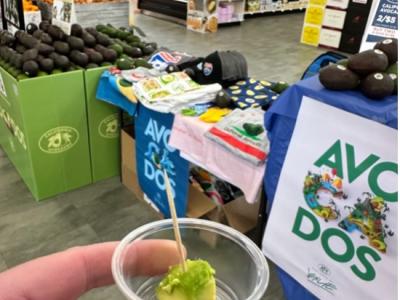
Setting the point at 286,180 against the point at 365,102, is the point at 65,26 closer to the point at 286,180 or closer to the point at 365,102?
the point at 286,180

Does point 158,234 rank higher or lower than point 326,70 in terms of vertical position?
lower

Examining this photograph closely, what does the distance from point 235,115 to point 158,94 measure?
44cm

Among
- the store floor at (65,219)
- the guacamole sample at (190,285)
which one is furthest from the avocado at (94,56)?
the guacamole sample at (190,285)

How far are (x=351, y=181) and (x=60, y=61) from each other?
66.8 inches

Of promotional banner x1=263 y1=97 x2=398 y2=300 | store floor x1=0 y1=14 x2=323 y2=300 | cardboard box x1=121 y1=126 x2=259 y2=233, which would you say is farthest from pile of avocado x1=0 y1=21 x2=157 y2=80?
promotional banner x1=263 y1=97 x2=398 y2=300

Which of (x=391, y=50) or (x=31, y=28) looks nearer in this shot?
(x=391, y=50)

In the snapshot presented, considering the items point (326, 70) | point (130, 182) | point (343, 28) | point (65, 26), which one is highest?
point (326, 70)

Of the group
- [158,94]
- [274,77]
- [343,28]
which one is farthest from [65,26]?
[343,28]

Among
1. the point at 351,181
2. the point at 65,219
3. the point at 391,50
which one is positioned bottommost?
the point at 65,219

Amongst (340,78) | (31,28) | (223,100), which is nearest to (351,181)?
(340,78)

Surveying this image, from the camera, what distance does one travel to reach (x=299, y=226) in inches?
58.4

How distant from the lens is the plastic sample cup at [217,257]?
0.63 meters

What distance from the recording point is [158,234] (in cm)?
72

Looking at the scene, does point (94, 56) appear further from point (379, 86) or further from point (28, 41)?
point (379, 86)
